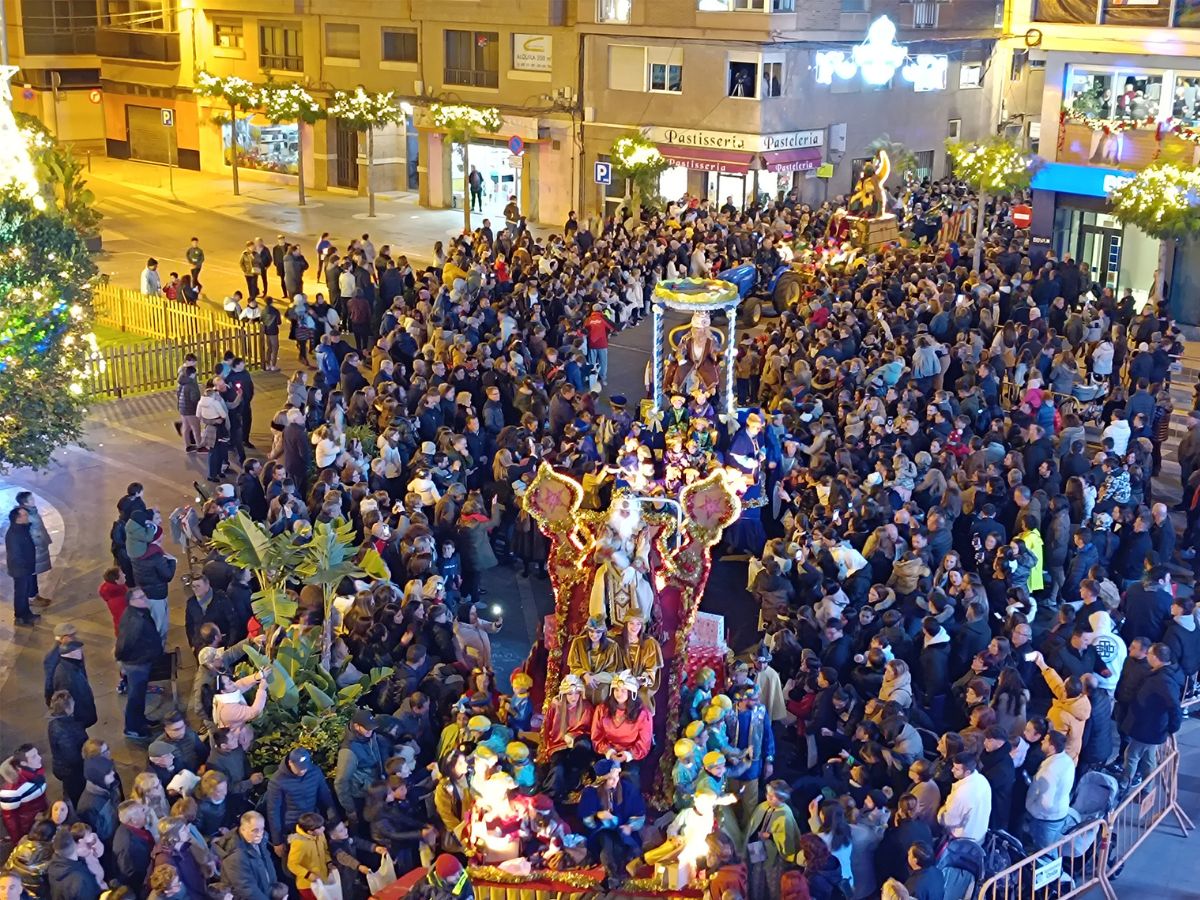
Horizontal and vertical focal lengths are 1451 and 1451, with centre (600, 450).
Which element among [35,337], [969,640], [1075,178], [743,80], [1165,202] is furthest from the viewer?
[743,80]

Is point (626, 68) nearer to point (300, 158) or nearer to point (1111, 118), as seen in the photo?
point (300, 158)

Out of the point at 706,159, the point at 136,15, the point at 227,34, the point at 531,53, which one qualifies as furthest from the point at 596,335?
the point at 136,15

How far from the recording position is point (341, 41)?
146 ft

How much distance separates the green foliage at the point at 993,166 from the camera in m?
28.2

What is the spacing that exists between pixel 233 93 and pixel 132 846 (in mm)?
37434

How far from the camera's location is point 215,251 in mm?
35875

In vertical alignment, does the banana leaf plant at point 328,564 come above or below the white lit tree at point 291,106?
below

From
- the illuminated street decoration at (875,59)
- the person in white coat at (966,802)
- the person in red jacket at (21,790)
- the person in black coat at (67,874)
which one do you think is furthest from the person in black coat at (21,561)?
the illuminated street decoration at (875,59)

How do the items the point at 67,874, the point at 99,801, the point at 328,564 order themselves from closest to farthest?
the point at 67,874 → the point at 99,801 → the point at 328,564

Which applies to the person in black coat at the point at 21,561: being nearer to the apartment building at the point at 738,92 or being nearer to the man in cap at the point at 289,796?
the man in cap at the point at 289,796

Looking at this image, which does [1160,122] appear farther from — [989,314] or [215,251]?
[215,251]

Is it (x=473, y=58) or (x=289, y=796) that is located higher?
(x=473, y=58)

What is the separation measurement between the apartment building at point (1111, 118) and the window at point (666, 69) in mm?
10022

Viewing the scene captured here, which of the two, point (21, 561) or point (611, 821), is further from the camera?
point (21, 561)
